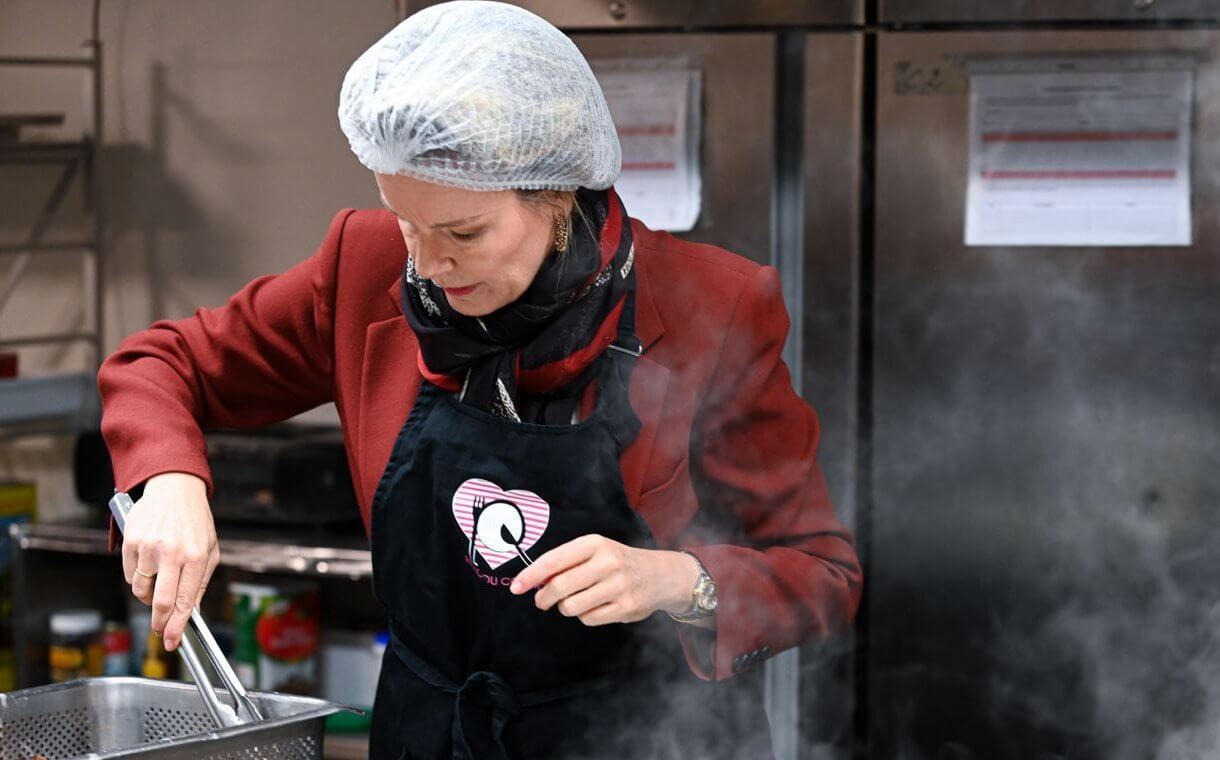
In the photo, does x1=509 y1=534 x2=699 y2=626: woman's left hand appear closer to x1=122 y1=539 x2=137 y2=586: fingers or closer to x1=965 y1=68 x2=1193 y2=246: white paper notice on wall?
x1=122 y1=539 x2=137 y2=586: fingers

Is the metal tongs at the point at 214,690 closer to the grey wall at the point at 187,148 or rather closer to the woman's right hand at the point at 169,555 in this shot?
the woman's right hand at the point at 169,555

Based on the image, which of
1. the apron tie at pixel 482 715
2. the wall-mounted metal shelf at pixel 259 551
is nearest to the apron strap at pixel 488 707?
the apron tie at pixel 482 715

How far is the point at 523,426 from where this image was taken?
4.74 ft

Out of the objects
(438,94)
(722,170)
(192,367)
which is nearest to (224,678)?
(192,367)

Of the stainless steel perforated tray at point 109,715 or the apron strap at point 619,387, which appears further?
the apron strap at point 619,387

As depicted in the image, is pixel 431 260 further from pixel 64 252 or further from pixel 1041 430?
pixel 64 252

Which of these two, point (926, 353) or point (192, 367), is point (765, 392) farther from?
point (926, 353)

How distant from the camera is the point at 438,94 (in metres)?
1.28

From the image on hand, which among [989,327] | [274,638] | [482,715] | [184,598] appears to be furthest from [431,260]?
[274,638]

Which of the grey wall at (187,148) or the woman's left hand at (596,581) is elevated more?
the grey wall at (187,148)

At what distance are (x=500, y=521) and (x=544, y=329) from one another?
20cm

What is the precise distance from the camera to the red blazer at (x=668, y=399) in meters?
1.43

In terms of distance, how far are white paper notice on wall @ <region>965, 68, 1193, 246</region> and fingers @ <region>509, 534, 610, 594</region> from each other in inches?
46.3

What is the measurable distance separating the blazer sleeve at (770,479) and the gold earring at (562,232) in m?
0.20
